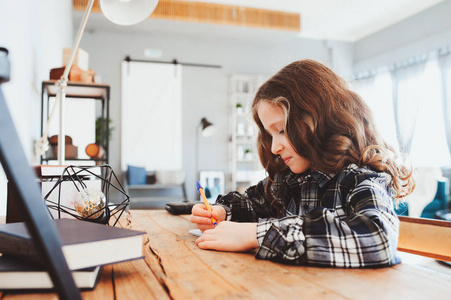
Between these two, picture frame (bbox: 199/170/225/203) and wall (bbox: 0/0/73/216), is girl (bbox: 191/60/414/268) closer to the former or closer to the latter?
wall (bbox: 0/0/73/216)

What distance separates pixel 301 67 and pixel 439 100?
15.5 ft

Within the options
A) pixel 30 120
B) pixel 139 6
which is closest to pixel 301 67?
pixel 139 6

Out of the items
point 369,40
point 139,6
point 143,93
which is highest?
point 369,40

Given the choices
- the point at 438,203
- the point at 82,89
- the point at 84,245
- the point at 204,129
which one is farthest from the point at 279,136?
the point at 204,129

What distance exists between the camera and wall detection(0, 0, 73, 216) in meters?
1.08

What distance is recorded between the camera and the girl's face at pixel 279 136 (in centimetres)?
92

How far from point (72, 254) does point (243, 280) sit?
22 centimetres

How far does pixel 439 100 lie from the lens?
484 centimetres

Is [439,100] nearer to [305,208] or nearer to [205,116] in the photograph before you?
[205,116]

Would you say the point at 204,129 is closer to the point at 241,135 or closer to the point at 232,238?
the point at 241,135

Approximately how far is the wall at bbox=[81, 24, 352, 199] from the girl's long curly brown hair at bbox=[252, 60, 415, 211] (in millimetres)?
4441

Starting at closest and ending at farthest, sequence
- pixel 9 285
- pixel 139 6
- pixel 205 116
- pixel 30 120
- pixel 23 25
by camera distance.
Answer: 1. pixel 9 285
2. pixel 139 6
3. pixel 23 25
4. pixel 30 120
5. pixel 205 116

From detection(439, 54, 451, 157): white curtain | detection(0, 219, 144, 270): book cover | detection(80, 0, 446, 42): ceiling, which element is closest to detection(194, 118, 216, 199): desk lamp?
detection(80, 0, 446, 42): ceiling

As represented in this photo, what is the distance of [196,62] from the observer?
5609 millimetres
